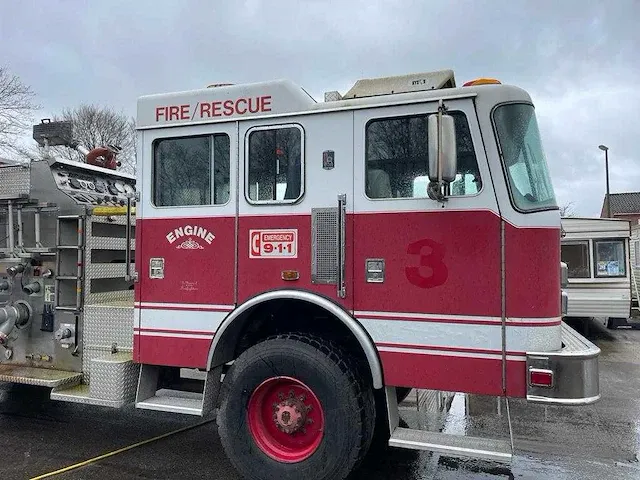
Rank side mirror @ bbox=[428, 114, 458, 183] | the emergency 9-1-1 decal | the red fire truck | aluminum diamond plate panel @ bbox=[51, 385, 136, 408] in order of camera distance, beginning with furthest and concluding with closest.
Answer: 1. aluminum diamond plate panel @ bbox=[51, 385, 136, 408]
2. the emergency 9-1-1 decal
3. the red fire truck
4. side mirror @ bbox=[428, 114, 458, 183]

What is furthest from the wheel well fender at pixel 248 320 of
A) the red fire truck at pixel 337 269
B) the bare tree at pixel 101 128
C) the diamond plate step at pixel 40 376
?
the bare tree at pixel 101 128

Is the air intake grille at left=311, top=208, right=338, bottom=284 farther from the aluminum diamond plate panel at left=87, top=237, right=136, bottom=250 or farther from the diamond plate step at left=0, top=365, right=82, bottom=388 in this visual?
the diamond plate step at left=0, top=365, right=82, bottom=388

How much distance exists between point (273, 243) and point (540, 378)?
2.04 metres

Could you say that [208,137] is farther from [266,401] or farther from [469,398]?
[469,398]

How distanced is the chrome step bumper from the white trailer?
9145 millimetres

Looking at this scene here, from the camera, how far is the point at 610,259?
12180mm

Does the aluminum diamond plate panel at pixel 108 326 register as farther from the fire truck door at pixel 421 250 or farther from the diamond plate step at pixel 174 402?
the fire truck door at pixel 421 250

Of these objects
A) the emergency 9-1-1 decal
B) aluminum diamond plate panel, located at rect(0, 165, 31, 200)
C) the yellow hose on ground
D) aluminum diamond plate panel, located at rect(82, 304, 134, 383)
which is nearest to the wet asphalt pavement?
the yellow hose on ground

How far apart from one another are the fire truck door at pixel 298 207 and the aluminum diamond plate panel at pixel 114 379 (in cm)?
125

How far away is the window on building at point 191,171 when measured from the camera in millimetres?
4414

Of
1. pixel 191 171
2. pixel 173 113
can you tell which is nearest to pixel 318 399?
pixel 191 171

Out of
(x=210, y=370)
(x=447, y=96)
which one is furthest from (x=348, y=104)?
(x=210, y=370)

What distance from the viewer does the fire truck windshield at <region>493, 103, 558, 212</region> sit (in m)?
3.67

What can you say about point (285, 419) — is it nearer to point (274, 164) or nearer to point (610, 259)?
point (274, 164)
